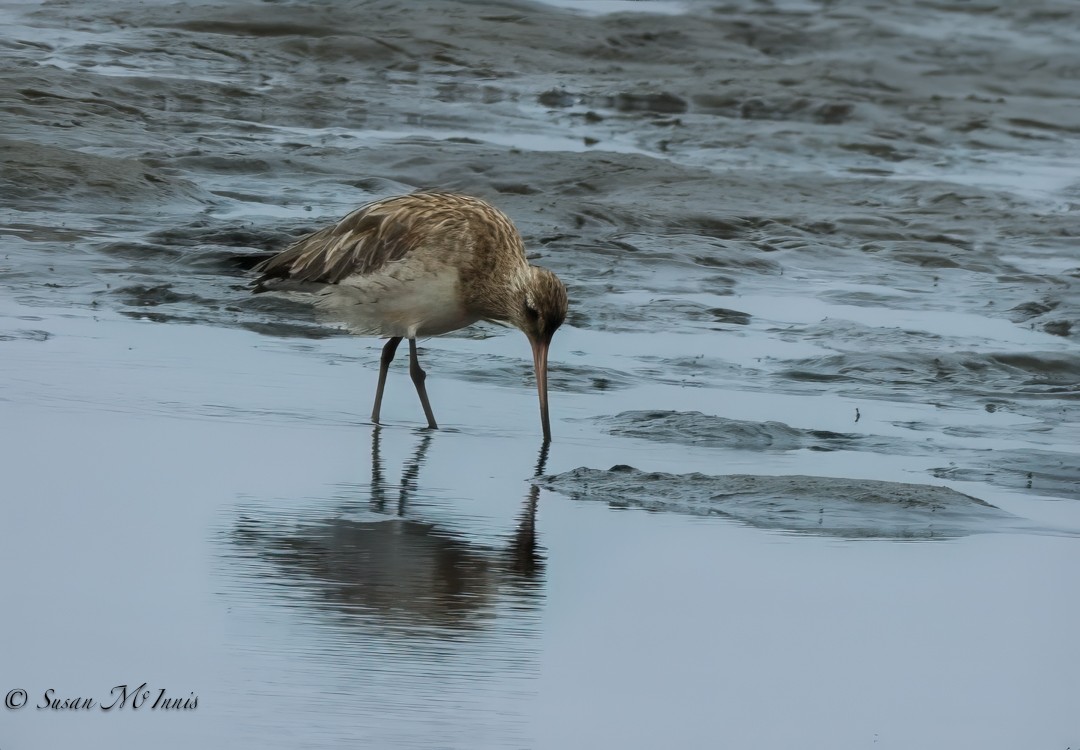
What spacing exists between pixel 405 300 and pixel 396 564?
2.89 m

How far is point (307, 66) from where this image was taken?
1944 cm

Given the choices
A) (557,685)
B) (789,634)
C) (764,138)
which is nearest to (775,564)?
(789,634)

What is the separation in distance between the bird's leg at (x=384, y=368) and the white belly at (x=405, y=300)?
88 mm

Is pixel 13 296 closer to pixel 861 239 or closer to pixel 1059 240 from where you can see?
pixel 861 239

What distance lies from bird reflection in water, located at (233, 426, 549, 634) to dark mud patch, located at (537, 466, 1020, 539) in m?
0.48

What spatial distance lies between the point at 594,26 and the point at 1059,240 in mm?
9007

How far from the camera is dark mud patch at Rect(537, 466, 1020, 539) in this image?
6664mm

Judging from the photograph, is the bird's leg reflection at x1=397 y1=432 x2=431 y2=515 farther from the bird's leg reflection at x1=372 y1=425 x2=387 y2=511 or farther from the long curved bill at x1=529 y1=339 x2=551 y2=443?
the long curved bill at x1=529 y1=339 x2=551 y2=443

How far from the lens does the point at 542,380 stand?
8.11 metres

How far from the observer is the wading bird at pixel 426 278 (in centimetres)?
853

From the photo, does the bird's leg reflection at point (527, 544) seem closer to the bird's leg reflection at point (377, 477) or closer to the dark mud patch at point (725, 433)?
the bird's leg reflection at point (377, 477)

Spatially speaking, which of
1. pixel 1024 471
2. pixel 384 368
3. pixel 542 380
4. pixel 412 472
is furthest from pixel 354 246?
pixel 1024 471
